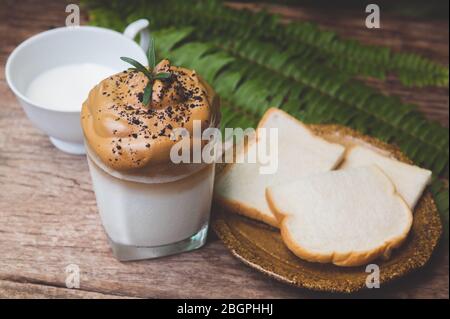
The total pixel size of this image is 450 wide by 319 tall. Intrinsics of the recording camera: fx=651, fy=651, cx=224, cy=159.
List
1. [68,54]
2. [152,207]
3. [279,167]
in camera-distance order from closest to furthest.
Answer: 1. [152,207]
2. [279,167]
3. [68,54]

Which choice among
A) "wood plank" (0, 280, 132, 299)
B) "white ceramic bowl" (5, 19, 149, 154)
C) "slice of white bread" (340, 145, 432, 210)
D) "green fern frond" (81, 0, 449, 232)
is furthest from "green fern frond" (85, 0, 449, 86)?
"wood plank" (0, 280, 132, 299)

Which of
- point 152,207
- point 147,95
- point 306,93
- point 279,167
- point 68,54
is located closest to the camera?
point 147,95

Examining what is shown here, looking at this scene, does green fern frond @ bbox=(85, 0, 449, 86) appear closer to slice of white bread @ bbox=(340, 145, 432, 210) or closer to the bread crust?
slice of white bread @ bbox=(340, 145, 432, 210)

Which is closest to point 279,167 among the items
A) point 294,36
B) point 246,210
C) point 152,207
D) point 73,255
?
point 246,210

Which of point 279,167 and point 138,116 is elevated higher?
point 138,116

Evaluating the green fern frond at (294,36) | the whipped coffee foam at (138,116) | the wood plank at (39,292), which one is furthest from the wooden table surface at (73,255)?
the green fern frond at (294,36)

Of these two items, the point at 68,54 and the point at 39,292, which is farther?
the point at 68,54

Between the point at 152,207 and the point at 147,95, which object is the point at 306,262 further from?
the point at 147,95

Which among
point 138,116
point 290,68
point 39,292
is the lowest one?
point 39,292
